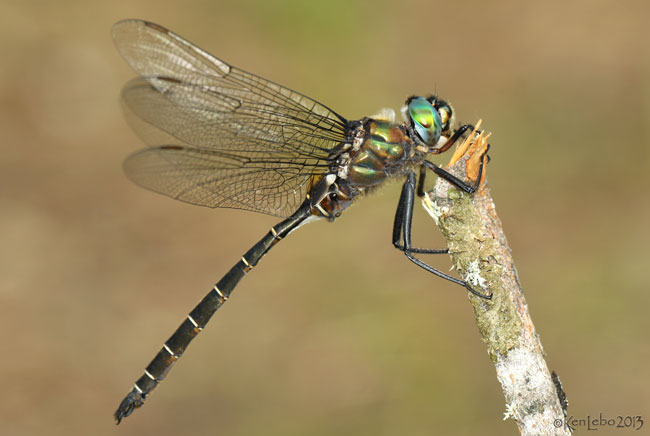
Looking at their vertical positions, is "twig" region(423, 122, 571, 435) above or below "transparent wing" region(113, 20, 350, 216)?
below

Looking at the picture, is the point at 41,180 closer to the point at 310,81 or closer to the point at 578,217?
the point at 310,81


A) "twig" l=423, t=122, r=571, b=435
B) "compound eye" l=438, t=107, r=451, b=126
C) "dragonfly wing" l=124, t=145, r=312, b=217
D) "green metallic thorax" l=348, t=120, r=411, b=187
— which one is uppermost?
"compound eye" l=438, t=107, r=451, b=126

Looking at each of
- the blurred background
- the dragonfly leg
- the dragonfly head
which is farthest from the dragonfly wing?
the blurred background

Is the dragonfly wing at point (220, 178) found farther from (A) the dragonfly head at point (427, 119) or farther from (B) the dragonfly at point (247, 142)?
(A) the dragonfly head at point (427, 119)

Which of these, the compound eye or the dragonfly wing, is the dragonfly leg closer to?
the compound eye

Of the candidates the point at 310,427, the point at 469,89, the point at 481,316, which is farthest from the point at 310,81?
the point at 481,316

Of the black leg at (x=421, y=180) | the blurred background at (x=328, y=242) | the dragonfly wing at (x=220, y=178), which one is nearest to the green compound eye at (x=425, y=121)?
the black leg at (x=421, y=180)
